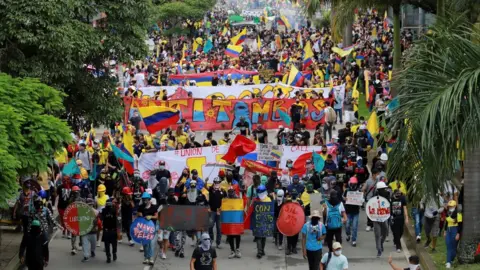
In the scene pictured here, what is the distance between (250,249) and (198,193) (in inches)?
53.6

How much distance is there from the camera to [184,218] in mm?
17672

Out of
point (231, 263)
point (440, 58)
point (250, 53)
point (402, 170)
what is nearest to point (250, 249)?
point (231, 263)

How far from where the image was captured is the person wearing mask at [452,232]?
16875 millimetres

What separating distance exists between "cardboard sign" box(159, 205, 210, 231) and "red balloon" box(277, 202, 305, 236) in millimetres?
1337

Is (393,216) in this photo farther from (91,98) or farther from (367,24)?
(367,24)

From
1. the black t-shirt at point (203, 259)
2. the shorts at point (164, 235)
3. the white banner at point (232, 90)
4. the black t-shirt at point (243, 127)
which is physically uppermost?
the white banner at point (232, 90)

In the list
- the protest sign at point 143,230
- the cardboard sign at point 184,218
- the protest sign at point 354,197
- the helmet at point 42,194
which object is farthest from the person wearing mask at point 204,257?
→ the helmet at point 42,194

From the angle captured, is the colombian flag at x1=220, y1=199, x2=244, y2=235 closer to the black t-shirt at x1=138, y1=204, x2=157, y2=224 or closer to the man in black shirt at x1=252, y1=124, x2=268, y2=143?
the black t-shirt at x1=138, y1=204, x2=157, y2=224

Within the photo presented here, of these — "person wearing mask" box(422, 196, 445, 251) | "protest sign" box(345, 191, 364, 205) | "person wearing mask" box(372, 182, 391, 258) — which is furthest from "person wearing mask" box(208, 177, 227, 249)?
"person wearing mask" box(422, 196, 445, 251)

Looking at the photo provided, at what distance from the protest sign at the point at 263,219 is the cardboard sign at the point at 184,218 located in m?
1.10

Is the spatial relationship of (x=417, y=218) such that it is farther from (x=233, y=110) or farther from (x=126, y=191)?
(x=233, y=110)

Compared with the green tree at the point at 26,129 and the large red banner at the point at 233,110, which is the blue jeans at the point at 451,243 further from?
the large red banner at the point at 233,110

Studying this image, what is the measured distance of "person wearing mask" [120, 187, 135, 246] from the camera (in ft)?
62.7

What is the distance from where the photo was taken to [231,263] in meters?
18.2
